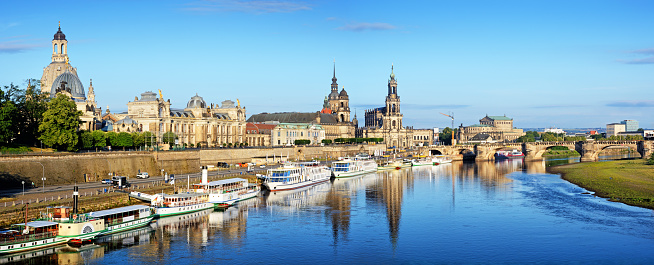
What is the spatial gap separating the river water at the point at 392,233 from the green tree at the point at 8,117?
3066 centimetres

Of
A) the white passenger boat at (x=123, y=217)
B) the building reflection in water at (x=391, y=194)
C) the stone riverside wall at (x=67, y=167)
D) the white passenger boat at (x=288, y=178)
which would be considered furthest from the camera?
the white passenger boat at (x=288, y=178)

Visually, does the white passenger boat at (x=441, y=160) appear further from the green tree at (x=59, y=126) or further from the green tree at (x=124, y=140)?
the green tree at (x=59, y=126)

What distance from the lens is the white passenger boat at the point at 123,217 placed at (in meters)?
58.5

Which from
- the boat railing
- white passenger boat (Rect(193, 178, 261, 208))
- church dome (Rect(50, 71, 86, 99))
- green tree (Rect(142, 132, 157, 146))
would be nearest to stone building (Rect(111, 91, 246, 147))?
green tree (Rect(142, 132, 157, 146))

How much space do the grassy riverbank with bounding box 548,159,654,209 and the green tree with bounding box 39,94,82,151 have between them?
251 feet

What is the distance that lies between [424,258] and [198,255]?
738 inches

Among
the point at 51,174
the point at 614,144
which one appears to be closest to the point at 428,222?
the point at 51,174

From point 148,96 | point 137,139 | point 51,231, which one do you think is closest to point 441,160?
point 148,96

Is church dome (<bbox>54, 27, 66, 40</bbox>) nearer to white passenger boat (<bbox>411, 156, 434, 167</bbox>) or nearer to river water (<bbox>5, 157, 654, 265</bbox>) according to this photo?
river water (<bbox>5, 157, 654, 265</bbox>)

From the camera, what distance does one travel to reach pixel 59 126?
3531 inches

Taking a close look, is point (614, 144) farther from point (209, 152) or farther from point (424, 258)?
point (424, 258)

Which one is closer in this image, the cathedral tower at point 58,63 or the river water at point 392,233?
the river water at point 392,233

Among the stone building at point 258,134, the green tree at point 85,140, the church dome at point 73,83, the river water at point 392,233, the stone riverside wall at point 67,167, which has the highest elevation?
the church dome at point 73,83

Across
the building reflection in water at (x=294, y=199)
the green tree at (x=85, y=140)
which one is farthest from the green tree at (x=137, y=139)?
the building reflection in water at (x=294, y=199)
